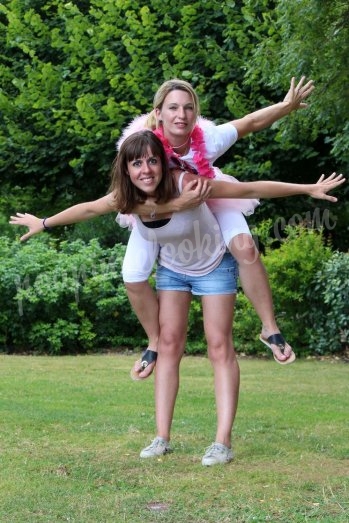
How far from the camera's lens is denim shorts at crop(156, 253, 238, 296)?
573 centimetres

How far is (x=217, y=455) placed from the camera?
18.1ft

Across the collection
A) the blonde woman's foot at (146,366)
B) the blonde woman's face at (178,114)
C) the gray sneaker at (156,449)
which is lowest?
the gray sneaker at (156,449)

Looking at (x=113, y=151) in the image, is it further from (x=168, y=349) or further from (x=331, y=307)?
(x=168, y=349)

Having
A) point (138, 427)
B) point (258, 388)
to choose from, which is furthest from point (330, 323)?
point (138, 427)

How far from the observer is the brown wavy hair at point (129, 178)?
5410mm

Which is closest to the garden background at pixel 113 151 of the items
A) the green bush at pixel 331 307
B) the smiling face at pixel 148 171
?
the green bush at pixel 331 307

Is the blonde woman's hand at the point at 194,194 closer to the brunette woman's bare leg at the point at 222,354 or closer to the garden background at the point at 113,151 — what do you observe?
the brunette woman's bare leg at the point at 222,354

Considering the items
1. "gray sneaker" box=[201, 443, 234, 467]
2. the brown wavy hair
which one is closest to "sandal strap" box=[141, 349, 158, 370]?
"gray sneaker" box=[201, 443, 234, 467]

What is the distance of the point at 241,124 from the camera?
5.70 metres

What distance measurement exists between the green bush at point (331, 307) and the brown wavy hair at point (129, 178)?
707 centimetres

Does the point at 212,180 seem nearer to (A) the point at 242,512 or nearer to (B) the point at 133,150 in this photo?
(B) the point at 133,150

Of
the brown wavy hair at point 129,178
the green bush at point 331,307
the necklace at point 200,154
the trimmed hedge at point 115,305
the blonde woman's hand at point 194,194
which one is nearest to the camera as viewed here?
the blonde woman's hand at point 194,194

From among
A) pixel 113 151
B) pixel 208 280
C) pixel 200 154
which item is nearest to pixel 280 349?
pixel 208 280

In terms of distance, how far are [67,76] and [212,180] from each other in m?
12.4
